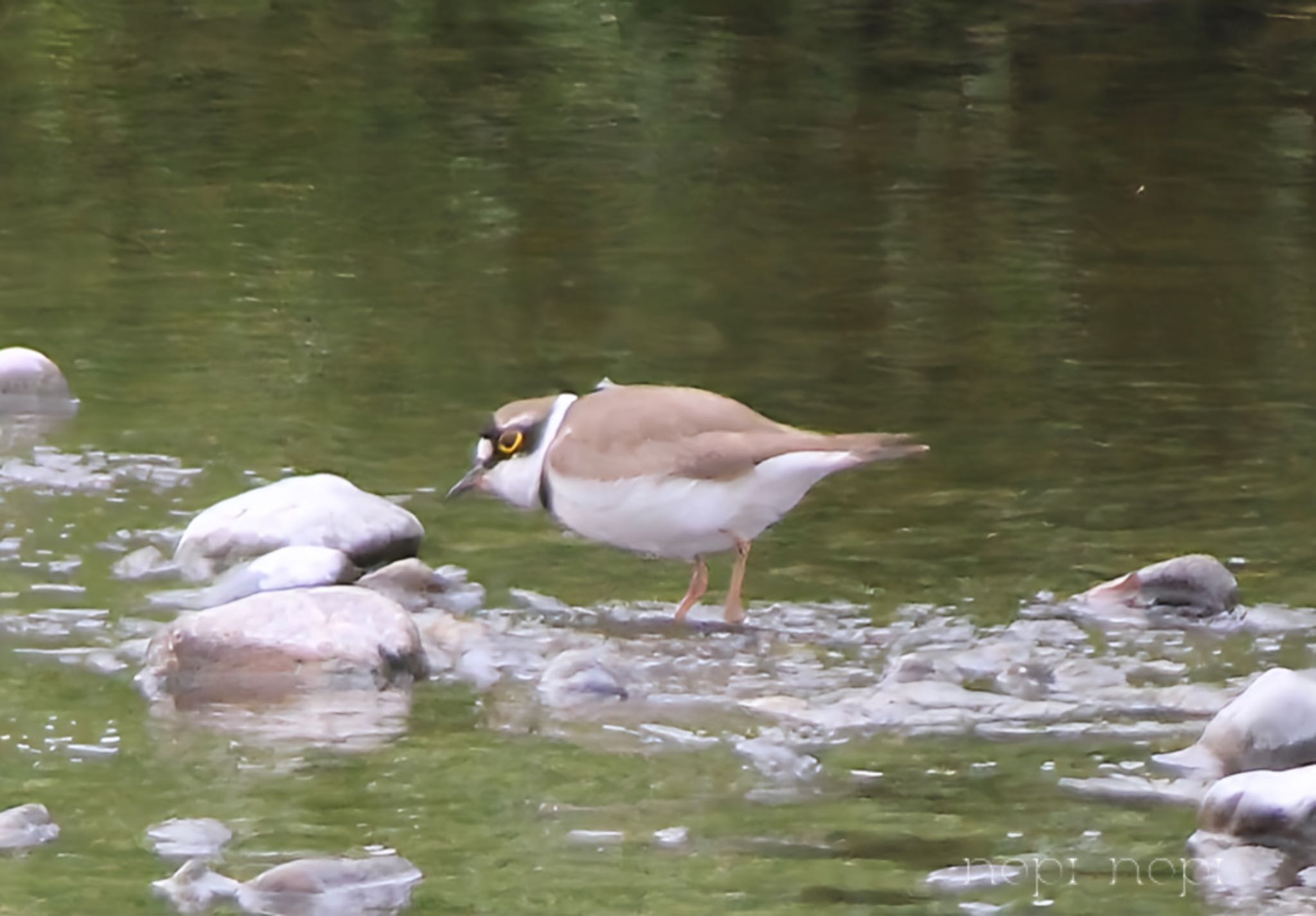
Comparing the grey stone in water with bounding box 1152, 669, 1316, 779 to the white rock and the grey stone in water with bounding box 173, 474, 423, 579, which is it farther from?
the white rock

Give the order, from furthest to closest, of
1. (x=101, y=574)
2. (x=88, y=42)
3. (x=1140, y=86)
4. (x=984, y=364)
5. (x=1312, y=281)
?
1. (x=88, y=42)
2. (x=1140, y=86)
3. (x=1312, y=281)
4. (x=984, y=364)
5. (x=101, y=574)

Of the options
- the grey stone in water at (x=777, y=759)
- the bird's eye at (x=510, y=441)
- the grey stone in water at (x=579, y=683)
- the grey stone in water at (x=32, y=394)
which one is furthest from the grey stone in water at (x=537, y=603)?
the grey stone in water at (x=32, y=394)

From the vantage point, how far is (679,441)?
5.76m

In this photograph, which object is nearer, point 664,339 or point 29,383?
point 29,383

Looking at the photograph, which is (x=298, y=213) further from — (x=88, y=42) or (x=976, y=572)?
(x=88, y=42)

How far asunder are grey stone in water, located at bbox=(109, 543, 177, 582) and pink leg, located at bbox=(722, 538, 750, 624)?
132 cm

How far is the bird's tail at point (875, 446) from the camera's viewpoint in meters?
5.62

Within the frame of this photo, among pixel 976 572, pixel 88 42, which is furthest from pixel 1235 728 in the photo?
pixel 88 42

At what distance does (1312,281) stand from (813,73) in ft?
24.5

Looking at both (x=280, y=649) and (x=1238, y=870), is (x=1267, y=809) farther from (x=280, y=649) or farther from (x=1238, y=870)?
(x=280, y=649)

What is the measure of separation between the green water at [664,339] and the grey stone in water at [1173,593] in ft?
0.63

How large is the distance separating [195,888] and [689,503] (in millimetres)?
2009

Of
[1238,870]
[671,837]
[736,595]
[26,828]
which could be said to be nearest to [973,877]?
[1238,870]

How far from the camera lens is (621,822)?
4434 millimetres
